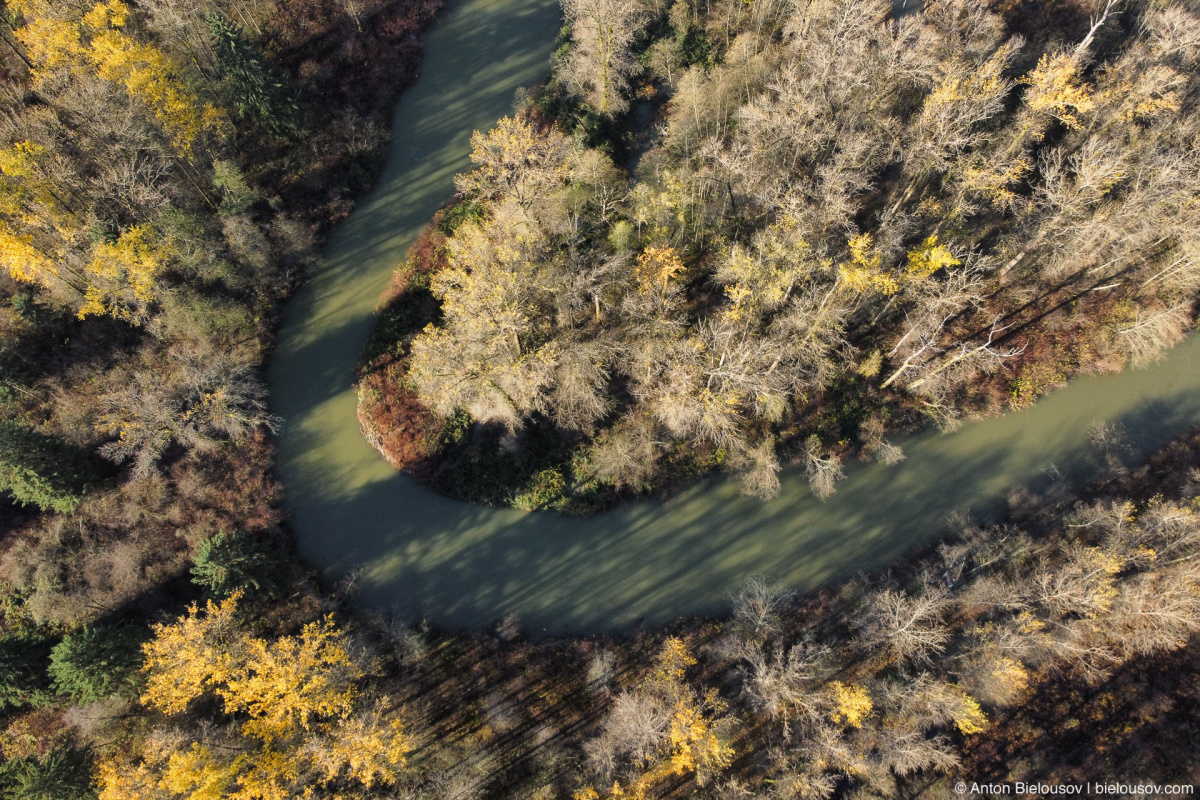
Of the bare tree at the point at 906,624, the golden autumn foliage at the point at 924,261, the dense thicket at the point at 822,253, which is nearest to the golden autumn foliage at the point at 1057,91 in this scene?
the dense thicket at the point at 822,253

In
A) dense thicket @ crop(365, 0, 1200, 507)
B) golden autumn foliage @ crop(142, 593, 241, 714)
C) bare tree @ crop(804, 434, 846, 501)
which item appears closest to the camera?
golden autumn foliage @ crop(142, 593, 241, 714)

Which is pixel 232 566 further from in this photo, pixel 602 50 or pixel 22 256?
pixel 602 50

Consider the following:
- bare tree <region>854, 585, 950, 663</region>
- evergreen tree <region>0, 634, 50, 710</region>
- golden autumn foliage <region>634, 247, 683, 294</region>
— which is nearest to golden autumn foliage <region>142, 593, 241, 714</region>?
evergreen tree <region>0, 634, 50, 710</region>

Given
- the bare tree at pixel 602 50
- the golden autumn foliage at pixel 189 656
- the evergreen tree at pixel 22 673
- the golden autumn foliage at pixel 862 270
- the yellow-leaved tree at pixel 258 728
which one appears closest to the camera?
the yellow-leaved tree at pixel 258 728

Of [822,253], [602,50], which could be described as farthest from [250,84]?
[822,253]

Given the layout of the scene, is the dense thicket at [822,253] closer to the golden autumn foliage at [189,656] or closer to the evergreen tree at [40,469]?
the golden autumn foliage at [189,656]

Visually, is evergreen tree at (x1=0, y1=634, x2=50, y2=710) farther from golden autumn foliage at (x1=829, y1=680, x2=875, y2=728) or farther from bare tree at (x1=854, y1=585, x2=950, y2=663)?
bare tree at (x1=854, y1=585, x2=950, y2=663)
